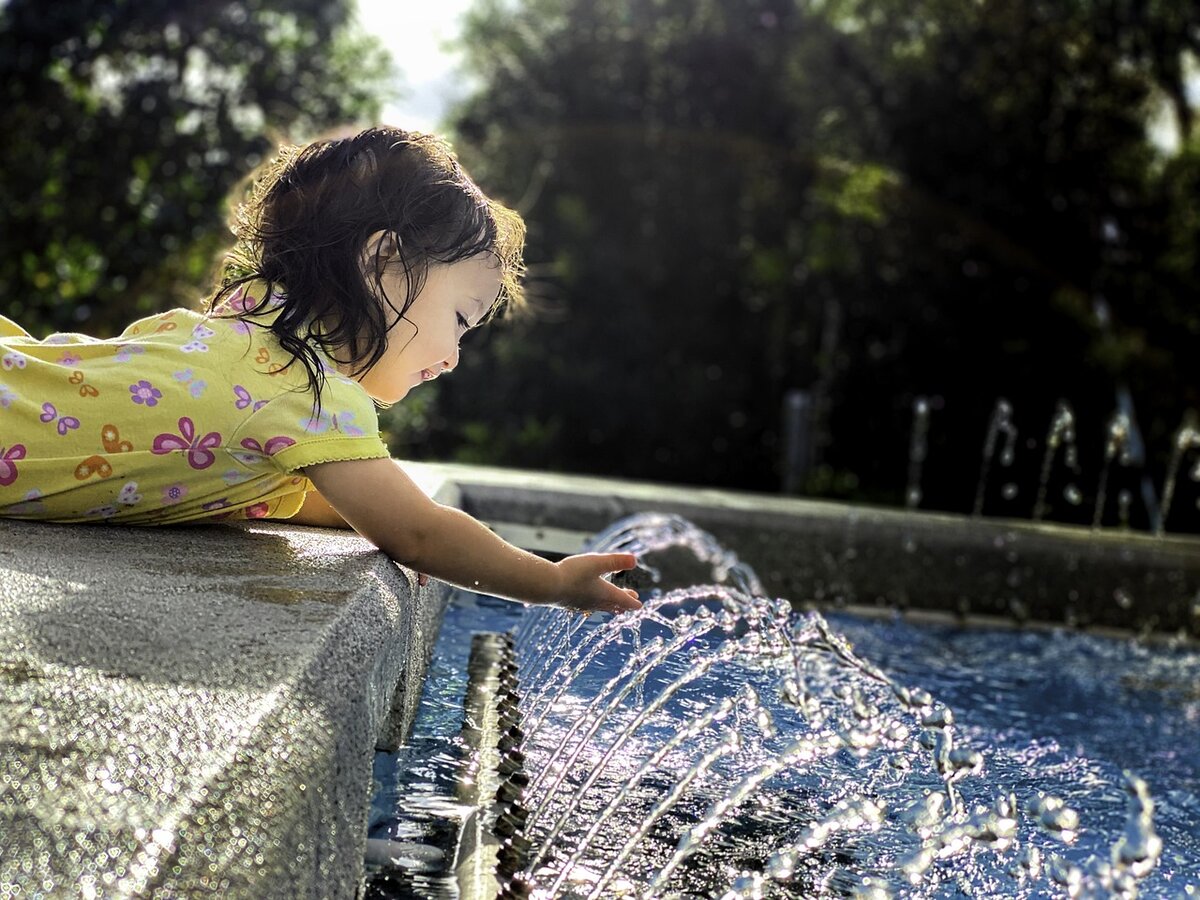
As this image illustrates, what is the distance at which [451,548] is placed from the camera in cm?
179

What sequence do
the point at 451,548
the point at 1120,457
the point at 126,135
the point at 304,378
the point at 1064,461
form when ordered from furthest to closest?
the point at 126,135, the point at 1120,457, the point at 1064,461, the point at 304,378, the point at 451,548

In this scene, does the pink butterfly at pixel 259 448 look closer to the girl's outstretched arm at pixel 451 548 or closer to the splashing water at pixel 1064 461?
the girl's outstretched arm at pixel 451 548

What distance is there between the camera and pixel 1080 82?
944 centimetres

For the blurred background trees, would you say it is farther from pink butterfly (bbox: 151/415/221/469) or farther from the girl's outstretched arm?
pink butterfly (bbox: 151/415/221/469)

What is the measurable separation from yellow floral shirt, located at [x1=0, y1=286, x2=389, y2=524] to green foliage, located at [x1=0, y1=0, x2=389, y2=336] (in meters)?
8.31

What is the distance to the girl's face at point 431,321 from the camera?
203 cm

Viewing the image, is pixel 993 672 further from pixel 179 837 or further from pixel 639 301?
pixel 639 301

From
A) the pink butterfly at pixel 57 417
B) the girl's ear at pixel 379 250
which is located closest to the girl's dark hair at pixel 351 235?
the girl's ear at pixel 379 250

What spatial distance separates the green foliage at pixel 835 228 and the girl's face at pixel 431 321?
22.0 feet

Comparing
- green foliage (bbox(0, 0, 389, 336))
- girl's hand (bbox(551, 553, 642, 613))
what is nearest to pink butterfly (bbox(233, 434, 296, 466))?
girl's hand (bbox(551, 553, 642, 613))

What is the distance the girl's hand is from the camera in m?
1.78

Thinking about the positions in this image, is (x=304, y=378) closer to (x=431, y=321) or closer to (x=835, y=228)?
(x=431, y=321)

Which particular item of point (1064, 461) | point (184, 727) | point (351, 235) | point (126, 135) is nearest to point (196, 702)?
point (184, 727)

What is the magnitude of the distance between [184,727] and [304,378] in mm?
921
